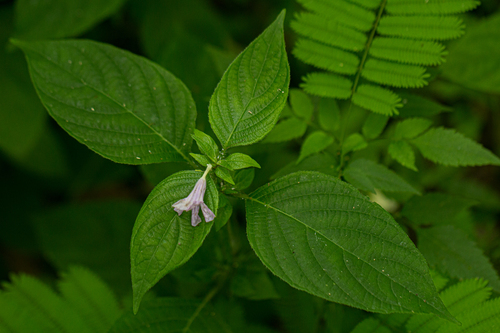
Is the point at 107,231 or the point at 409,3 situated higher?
the point at 409,3

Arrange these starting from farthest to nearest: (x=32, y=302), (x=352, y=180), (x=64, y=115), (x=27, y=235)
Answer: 1. (x=27, y=235)
2. (x=32, y=302)
3. (x=352, y=180)
4. (x=64, y=115)

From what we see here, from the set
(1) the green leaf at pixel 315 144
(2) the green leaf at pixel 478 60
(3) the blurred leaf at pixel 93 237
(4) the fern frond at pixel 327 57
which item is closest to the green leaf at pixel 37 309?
(3) the blurred leaf at pixel 93 237

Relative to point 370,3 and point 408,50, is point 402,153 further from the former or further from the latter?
point 370,3

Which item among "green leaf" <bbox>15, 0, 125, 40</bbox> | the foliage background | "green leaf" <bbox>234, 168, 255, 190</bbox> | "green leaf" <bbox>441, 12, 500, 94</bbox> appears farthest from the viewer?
"green leaf" <bbox>441, 12, 500, 94</bbox>

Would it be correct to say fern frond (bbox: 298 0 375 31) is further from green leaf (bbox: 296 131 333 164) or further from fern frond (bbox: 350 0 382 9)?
green leaf (bbox: 296 131 333 164)

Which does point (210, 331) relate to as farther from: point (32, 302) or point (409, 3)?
point (409, 3)

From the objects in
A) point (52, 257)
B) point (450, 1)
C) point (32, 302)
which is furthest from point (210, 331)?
point (450, 1)

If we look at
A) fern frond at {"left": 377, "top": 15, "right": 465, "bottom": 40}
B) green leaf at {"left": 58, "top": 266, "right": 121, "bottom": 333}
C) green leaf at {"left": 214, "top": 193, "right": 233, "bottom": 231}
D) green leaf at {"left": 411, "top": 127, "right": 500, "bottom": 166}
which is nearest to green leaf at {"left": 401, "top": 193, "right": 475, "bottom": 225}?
green leaf at {"left": 411, "top": 127, "right": 500, "bottom": 166}
